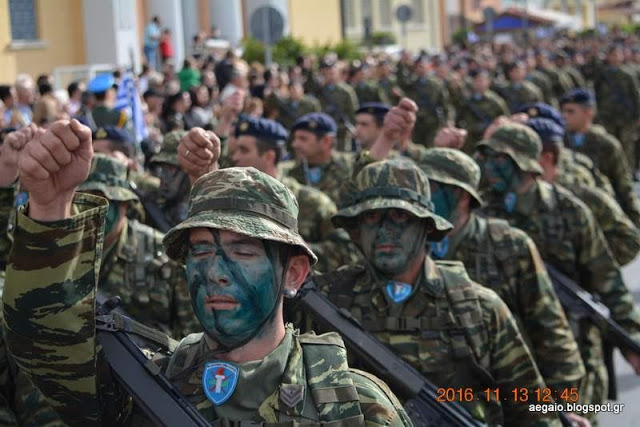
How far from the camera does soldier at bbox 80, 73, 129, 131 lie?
11.1 m

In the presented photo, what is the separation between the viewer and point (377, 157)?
5.96m

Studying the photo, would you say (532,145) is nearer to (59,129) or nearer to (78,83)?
(59,129)

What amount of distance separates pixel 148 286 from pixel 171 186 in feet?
5.77

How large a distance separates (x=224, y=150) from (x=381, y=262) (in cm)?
338

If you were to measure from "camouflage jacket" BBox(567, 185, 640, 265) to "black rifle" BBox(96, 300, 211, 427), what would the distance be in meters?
5.00

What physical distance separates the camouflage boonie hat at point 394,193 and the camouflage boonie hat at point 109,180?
47.3 inches

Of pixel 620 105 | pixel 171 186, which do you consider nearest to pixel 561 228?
pixel 171 186

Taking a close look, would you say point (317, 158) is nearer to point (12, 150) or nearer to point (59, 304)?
point (12, 150)

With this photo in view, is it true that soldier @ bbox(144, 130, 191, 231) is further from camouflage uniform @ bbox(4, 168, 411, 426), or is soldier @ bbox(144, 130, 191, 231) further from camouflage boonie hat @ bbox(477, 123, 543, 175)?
camouflage uniform @ bbox(4, 168, 411, 426)

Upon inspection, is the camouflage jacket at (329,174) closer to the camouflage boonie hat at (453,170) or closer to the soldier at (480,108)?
the camouflage boonie hat at (453,170)

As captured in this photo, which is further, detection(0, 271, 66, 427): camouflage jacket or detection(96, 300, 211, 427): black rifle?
detection(0, 271, 66, 427): camouflage jacket

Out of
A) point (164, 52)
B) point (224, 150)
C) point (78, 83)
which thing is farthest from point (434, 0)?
point (224, 150)

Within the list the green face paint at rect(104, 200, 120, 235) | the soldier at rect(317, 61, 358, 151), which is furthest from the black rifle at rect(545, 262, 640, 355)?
the soldier at rect(317, 61, 358, 151)

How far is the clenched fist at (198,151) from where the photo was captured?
13.7 feet
